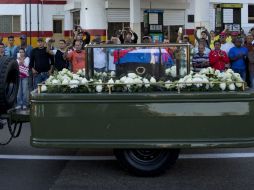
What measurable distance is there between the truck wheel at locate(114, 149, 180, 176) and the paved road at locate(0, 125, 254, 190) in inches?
4.0

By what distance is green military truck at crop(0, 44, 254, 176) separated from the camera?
257 inches

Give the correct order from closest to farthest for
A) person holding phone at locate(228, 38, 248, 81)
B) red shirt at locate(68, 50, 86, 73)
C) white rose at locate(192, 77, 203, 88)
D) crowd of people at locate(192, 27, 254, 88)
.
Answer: white rose at locate(192, 77, 203, 88)
red shirt at locate(68, 50, 86, 73)
crowd of people at locate(192, 27, 254, 88)
person holding phone at locate(228, 38, 248, 81)

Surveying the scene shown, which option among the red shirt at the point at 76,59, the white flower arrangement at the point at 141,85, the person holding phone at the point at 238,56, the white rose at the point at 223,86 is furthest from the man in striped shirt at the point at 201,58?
the white rose at the point at 223,86

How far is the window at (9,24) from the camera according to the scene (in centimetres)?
3303

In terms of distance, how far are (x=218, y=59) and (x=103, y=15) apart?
19921mm

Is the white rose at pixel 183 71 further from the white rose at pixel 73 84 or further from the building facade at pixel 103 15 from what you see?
the building facade at pixel 103 15

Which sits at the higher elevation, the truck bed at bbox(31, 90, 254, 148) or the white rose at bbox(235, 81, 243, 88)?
the white rose at bbox(235, 81, 243, 88)

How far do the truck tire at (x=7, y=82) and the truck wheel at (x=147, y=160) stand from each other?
1.72 metres

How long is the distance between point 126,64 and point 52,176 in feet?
5.87

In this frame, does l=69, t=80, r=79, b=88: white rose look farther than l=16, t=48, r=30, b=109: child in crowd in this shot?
No

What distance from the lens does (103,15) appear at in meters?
32.4

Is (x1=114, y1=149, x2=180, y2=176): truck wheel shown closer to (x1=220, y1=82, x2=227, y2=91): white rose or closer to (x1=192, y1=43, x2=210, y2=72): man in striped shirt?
(x1=220, y1=82, x2=227, y2=91): white rose

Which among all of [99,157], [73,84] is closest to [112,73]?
[73,84]

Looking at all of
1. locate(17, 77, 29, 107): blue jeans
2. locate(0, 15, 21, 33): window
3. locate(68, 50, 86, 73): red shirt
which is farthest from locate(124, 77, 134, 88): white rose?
locate(0, 15, 21, 33): window
